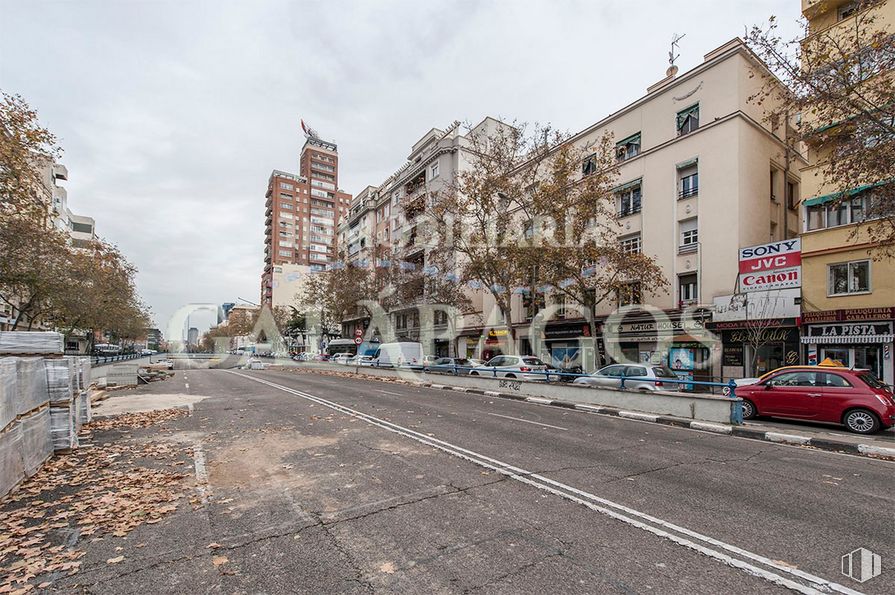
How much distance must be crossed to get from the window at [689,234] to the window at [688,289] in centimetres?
148

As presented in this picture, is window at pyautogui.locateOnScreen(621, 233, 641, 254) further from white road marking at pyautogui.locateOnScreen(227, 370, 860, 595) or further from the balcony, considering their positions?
white road marking at pyautogui.locateOnScreen(227, 370, 860, 595)

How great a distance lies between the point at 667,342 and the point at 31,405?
24598 millimetres

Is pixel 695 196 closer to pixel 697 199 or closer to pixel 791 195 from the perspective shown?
pixel 697 199

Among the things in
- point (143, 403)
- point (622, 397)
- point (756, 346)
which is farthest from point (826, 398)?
point (143, 403)

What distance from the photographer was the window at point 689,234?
23161 millimetres

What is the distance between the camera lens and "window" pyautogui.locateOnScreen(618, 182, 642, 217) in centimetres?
2630

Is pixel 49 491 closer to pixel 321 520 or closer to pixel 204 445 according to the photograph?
pixel 204 445

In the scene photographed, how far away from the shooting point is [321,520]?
456 cm

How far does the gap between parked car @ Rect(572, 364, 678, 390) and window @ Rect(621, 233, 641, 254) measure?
11.3m

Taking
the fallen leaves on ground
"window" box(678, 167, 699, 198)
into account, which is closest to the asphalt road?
the fallen leaves on ground

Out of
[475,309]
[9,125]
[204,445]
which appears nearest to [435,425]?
[204,445]

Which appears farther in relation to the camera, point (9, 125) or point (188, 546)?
point (9, 125)

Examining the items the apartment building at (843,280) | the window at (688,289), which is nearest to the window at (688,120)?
the apartment building at (843,280)

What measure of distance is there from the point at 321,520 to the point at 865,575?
186 inches
